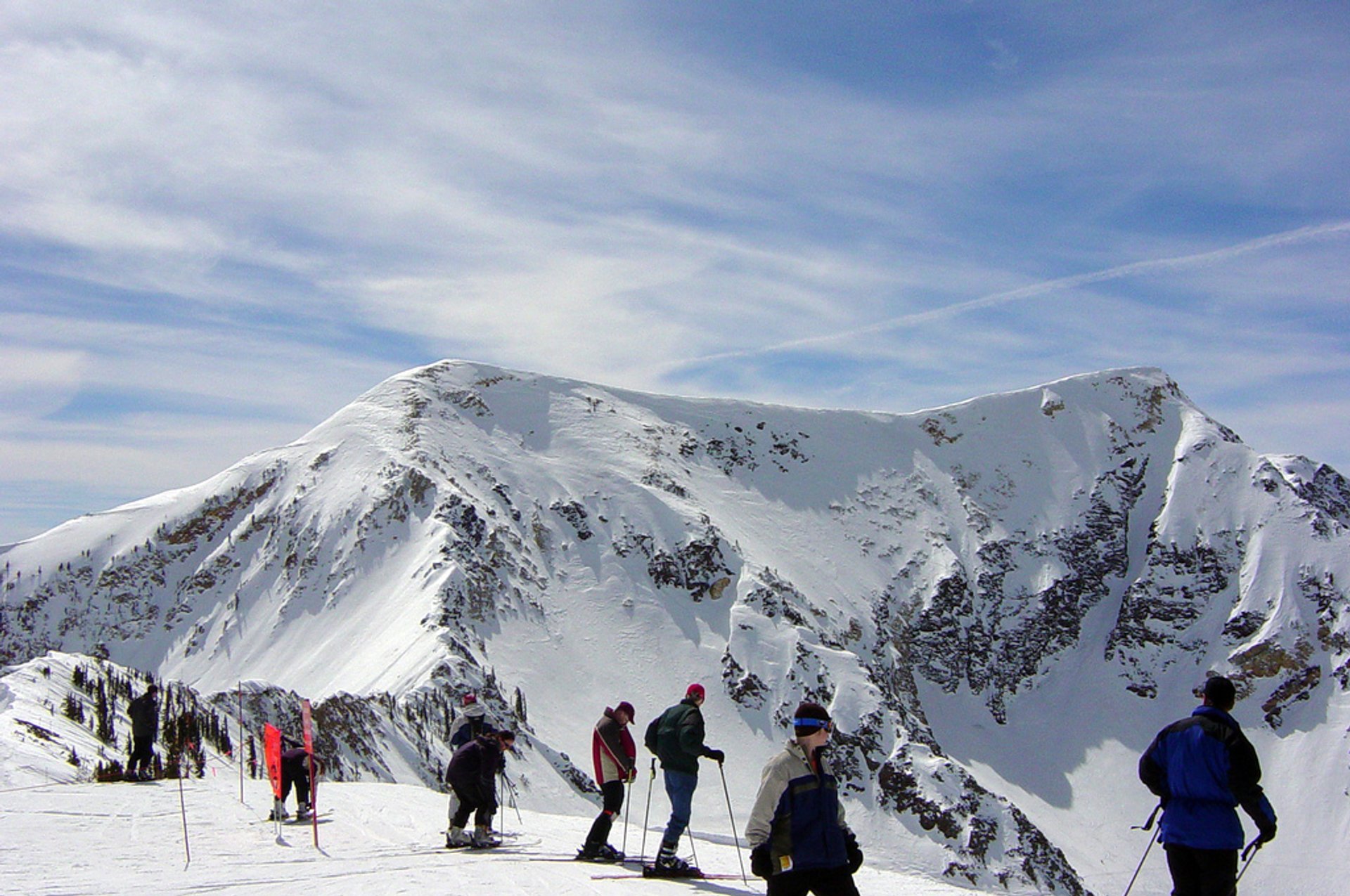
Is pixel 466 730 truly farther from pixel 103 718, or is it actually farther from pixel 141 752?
pixel 103 718

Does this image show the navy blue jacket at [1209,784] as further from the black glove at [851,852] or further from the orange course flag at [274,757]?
the orange course flag at [274,757]

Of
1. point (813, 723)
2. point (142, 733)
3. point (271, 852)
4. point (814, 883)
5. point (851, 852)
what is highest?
point (813, 723)

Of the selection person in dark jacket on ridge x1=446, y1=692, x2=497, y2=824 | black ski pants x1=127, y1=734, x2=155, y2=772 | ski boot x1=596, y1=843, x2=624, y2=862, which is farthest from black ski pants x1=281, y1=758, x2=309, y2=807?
ski boot x1=596, y1=843, x2=624, y2=862

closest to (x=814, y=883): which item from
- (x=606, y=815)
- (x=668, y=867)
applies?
(x=668, y=867)

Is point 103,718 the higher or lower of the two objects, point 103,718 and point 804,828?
the lower

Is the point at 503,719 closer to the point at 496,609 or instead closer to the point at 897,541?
the point at 496,609

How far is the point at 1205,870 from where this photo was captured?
875 cm

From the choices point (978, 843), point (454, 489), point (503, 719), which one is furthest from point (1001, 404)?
point (503, 719)

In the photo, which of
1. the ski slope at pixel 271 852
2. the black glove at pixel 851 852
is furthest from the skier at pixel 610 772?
the black glove at pixel 851 852

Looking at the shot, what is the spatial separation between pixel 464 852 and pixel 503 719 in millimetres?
46984

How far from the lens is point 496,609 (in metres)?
78.6

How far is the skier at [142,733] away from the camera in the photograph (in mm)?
21062

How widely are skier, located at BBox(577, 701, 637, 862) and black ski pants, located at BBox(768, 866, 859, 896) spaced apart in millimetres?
5893

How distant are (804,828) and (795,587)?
87597 mm
